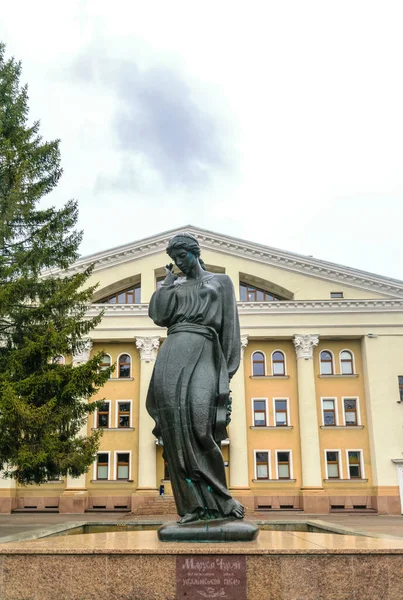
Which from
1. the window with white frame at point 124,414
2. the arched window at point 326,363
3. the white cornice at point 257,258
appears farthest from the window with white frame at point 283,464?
the white cornice at point 257,258

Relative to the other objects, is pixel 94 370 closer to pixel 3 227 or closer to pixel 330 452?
pixel 3 227

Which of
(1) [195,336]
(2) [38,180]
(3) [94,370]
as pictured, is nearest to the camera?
(1) [195,336]

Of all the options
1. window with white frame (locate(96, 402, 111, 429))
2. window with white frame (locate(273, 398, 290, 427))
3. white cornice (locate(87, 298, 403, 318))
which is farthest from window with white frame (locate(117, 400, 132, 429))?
window with white frame (locate(273, 398, 290, 427))

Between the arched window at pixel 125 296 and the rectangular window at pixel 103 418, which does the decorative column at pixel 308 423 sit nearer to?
the arched window at pixel 125 296

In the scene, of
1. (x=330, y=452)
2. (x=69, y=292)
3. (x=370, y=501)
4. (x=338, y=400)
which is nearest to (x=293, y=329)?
(x=338, y=400)

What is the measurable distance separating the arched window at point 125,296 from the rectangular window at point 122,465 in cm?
933

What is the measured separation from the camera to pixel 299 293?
36.2 meters

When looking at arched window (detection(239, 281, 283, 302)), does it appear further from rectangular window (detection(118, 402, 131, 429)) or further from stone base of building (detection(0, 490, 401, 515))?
stone base of building (detection(0, 490, 401, 515))

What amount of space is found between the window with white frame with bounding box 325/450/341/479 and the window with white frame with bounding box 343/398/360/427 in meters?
1.84

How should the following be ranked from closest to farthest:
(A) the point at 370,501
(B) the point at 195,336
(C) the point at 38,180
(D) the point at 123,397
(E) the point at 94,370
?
(B) the point at 195,336, (E) the point at 94,370, (C) the point at 38,180, (A) the point at 370,501, (D) the point at 123,397

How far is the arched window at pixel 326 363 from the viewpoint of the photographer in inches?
1388

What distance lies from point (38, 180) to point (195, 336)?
52.4 feet

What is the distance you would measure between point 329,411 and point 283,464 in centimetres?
398

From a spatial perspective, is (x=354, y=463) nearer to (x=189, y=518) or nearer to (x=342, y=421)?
(x=342, y=421)
